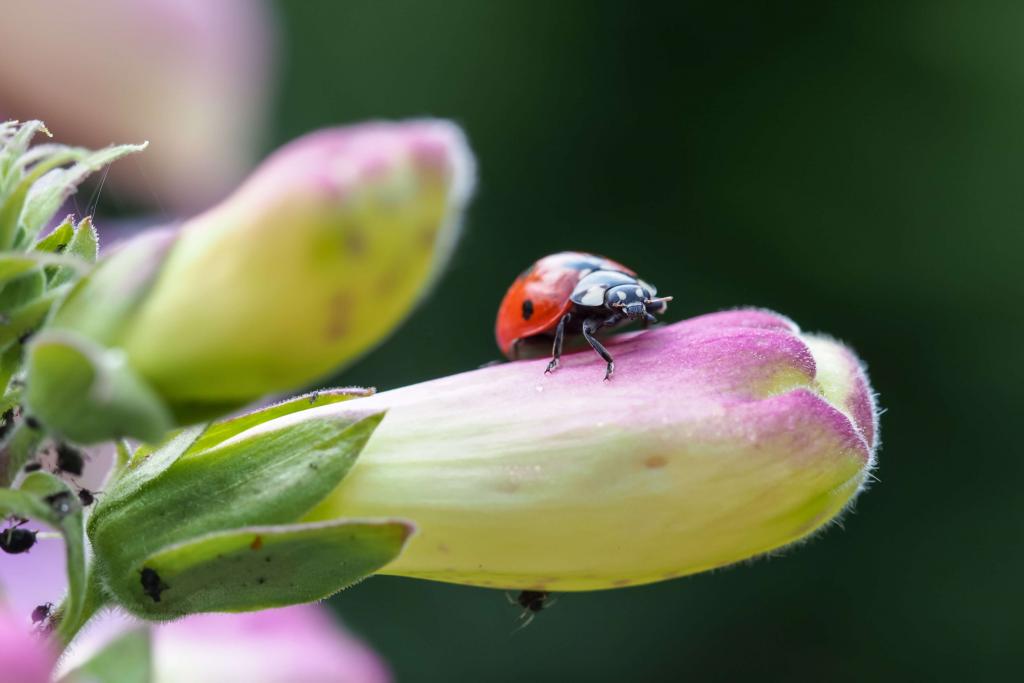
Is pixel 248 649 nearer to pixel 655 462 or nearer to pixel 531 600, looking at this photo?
pixel 531 600

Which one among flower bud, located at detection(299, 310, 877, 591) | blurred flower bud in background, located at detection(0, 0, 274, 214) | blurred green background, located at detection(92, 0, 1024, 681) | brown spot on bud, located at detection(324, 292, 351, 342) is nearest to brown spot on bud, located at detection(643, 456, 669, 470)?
flower bud, located at detection(299, 310, 877, 591)

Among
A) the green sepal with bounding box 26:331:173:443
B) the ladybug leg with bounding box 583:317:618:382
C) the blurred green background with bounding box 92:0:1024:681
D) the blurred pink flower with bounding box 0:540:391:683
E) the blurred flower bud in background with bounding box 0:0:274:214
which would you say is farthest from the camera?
the blurred green background with bounding box 92:0:1024:681

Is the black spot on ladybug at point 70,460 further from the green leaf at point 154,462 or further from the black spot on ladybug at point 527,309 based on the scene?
the black spot on ladybug at point 527,309

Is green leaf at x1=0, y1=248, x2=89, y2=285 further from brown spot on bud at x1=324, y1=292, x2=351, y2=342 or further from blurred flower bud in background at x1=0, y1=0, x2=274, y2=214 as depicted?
blurred flower bud in background at x1=0, y1=0, x2=274, y2=214

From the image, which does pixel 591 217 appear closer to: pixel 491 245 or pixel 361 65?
pixel 491 245

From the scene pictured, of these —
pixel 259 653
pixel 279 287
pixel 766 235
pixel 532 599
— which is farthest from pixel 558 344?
pixel 766 235

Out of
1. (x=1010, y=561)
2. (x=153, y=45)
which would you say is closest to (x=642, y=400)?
(x=153, y=45)
